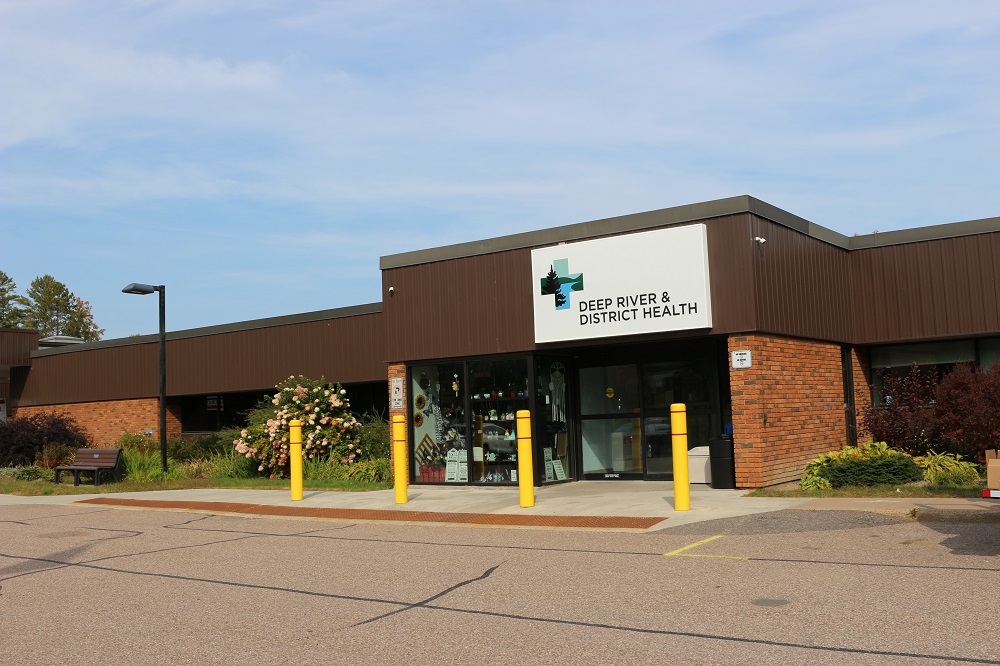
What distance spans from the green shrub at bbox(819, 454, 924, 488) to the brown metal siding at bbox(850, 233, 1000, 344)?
415cm

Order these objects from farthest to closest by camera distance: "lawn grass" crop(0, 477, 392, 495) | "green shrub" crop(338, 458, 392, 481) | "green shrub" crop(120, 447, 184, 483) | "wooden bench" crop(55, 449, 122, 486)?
"green shrub" crop(120, 447, 184, 483) < "wooden bench" crop(55, 449, 122, 486) < "green shrub" crop(338, 458, 392, 481) < "lawn grass" crop(0, 477, 392, 495)

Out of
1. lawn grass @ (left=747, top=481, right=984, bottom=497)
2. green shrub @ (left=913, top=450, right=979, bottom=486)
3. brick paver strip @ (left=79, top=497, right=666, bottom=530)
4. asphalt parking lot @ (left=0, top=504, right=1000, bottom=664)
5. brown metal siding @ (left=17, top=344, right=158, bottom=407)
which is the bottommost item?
asphalt parking lot @ (left=0, top=504, right=1000, bottom=664)

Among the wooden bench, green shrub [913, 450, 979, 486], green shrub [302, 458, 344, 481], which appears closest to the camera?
green shrub [913, 450, 979, 486]

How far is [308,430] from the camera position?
74.9ft

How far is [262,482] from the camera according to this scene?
2195 cm

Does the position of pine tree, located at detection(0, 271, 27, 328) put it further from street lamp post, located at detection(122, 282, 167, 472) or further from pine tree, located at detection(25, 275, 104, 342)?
street lamp post, located at detection(122, 282, 167, 472)

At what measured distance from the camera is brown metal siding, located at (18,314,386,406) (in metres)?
26.1

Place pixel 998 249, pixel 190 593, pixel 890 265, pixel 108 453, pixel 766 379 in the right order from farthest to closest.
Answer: pixel 108 453
pixel 890 265
pixel 998 249
pixel 766 379
pixel 190 593

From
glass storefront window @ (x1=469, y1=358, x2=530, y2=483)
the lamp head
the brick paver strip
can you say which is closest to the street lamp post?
the lamp head

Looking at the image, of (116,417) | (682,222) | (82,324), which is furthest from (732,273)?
(82,324)

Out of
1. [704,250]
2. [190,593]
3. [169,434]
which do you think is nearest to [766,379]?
[704,250]

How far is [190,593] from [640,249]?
1042 cm

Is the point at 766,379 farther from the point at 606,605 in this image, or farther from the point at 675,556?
the point at 606,605

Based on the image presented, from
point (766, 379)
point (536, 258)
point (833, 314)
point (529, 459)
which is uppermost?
point (536, 258)
